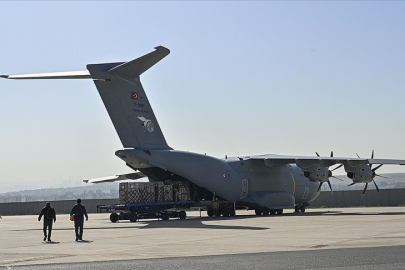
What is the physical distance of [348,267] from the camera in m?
13.9

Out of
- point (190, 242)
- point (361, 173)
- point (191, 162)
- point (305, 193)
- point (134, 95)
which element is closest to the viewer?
point (190, 242)

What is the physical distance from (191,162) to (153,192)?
2.96 meters

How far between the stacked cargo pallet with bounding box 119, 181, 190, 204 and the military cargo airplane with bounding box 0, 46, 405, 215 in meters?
0.75

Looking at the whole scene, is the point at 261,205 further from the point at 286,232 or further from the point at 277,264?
the point at 277,264

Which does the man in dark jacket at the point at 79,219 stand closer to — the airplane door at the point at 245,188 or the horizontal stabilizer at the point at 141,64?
the horizontal stabilizer at the point at 141,64

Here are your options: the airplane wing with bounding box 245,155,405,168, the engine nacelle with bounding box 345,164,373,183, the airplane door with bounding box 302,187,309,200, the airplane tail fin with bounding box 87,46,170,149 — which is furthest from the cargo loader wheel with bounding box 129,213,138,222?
the airplane door with bounding box 302,187,309,200

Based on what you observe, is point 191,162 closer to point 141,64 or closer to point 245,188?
point 245,188

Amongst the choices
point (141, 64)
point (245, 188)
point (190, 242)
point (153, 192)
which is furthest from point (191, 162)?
point (190, 242)

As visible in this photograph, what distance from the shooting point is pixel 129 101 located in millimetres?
36312

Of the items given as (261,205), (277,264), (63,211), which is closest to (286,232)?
(277,264)

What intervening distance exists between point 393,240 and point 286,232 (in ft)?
18.2

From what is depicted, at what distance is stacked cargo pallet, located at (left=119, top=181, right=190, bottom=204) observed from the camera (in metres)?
37.9

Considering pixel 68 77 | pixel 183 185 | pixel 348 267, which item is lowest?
pixel 348 267

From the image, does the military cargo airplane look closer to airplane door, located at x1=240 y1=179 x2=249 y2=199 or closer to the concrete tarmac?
airplane door, located at x1=240 y1=179 x2=249 y2=199
